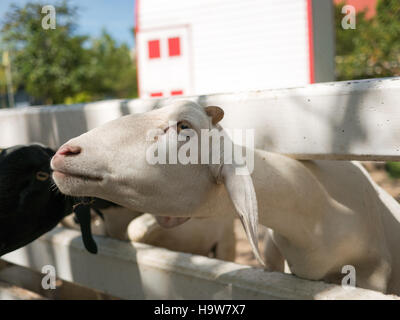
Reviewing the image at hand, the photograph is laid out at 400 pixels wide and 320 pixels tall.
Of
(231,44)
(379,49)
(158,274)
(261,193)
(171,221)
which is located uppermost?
(379,49)

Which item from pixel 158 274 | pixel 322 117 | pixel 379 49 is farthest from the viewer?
pixel 379 49

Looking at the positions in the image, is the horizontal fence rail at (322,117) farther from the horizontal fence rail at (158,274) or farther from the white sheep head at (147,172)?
the horizontal fence rail at (158,274)

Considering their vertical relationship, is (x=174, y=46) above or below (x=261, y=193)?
above

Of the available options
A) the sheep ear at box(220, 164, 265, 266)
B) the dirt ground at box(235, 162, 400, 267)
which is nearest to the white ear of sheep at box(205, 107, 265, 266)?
the sheep ear at box(220, 164, 265, 266)

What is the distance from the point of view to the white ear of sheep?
1376 mm

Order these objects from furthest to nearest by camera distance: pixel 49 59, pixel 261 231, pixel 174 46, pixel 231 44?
pixel 49 59
pixel 174 46
pixel 231 44
pixel 261 231

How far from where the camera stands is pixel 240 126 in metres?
1.91

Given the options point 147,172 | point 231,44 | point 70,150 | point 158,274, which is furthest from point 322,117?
point 231,44

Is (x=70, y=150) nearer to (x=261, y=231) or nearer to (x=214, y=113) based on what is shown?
(x=214, y=113)

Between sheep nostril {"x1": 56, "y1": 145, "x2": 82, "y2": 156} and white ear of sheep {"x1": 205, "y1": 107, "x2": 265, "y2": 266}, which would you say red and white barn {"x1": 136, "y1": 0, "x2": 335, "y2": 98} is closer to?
white ear of sheep {"x1": 205, "y1": 107, "x2": 265, "y2": 266}

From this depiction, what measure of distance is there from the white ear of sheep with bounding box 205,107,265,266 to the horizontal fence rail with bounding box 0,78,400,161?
0.39 meters

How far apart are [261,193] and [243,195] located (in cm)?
27

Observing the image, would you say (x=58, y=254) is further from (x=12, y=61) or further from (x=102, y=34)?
(x=102, y=34)
